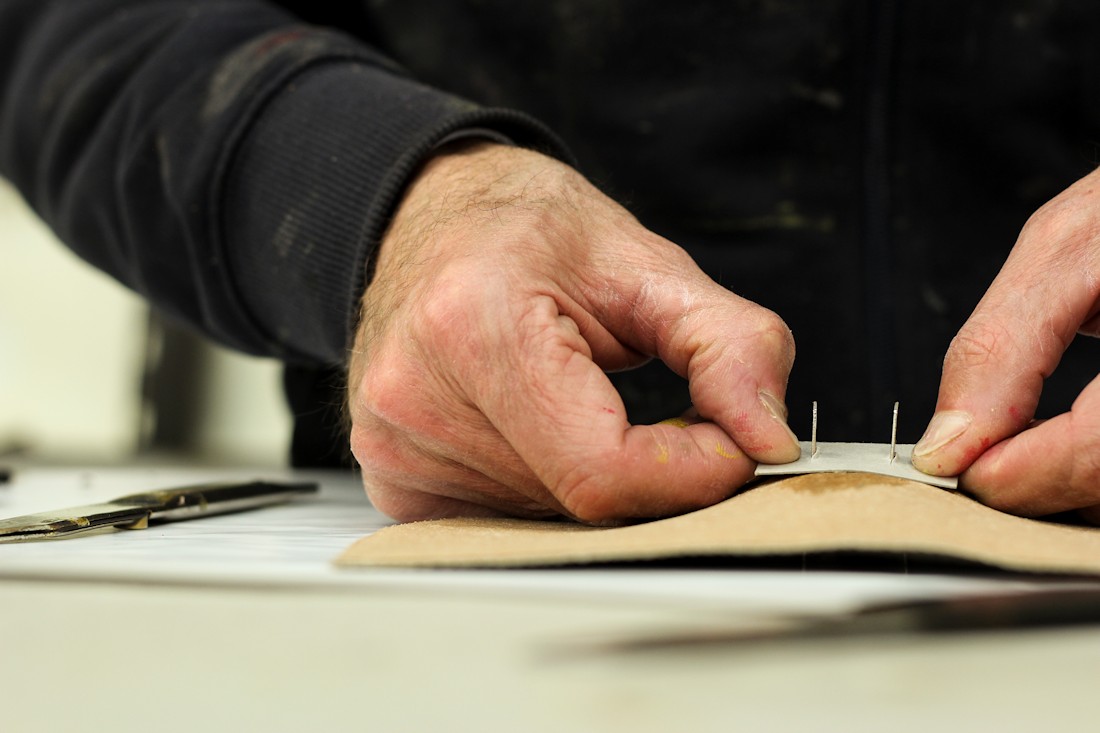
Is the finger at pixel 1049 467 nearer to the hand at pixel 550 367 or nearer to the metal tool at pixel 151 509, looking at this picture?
the hand at pixel 550 367

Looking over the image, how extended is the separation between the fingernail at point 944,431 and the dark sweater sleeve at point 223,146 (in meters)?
0.39

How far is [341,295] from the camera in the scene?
75 centimetres

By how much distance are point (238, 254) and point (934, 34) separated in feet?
2.18

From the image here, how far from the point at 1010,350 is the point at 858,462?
103 millimetres

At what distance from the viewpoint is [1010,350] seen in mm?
522

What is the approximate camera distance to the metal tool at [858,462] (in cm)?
50

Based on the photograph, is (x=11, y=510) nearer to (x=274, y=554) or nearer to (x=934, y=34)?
(x=274, y=554)

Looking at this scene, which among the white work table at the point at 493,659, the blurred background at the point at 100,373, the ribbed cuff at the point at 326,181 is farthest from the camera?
the blurred background at the point at 100,373

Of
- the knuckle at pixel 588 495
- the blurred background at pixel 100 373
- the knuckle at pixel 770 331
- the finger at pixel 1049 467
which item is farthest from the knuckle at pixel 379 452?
the blurred background at pixel 100 373

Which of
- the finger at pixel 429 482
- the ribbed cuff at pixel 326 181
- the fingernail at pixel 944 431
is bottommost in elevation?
the finger at pixel 429 482

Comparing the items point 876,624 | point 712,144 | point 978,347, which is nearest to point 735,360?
point 978,347

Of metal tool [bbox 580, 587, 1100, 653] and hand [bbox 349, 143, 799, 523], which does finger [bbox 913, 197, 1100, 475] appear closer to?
hand [bbox 349, 143, 799, 523]

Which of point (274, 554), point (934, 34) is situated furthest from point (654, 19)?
point (274, 554)

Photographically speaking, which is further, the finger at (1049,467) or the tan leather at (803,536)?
the finger at (1049,467)
